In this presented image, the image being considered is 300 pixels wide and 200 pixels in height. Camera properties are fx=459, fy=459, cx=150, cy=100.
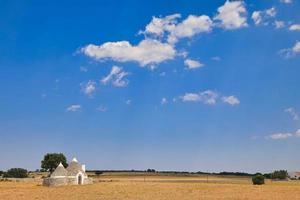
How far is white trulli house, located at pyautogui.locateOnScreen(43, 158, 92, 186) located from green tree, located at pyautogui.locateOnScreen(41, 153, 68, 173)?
1655 inches

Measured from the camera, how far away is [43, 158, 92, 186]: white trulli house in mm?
86056

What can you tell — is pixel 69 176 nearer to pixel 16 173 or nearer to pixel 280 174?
pixel 16 173

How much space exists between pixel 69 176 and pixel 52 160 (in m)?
47.8

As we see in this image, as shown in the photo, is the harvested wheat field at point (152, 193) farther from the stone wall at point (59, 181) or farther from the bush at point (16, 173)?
the bush at point (16, 173)

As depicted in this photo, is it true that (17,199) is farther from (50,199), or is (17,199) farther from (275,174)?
(275,174)

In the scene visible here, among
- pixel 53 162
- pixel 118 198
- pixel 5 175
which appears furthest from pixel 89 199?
pixel 5 175

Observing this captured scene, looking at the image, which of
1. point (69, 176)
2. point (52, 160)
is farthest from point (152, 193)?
point (52, 160)

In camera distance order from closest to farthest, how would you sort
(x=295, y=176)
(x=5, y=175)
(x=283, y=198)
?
(x=283, y=198) → (x=5, y=175) → (x=295, y=176)

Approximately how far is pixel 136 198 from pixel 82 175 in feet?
147

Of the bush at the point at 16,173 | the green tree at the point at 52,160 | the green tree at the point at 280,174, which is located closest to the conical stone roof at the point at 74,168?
the green tree at the point at 52,160

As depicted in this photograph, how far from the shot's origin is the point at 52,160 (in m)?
135

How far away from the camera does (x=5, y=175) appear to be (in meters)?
148

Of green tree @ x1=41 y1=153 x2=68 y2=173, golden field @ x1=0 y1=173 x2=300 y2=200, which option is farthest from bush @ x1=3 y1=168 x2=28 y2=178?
golden field @ x1=0 y1=173 x2=300 y2=200

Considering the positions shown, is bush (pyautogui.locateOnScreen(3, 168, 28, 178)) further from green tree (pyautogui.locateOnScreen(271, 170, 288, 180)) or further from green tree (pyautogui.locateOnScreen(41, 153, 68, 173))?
green tree (pyautogui.locateOnScreen(271, 170, 288, 180))
